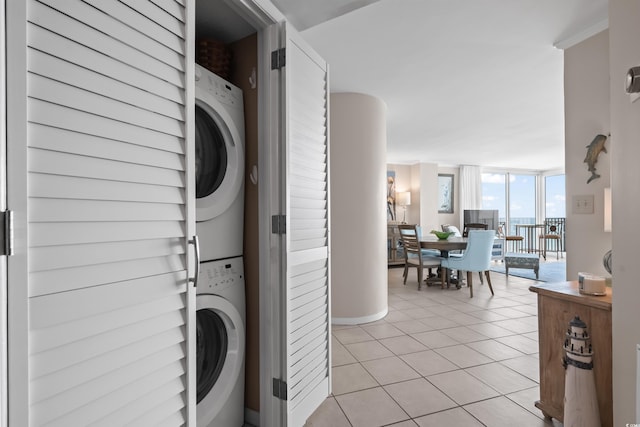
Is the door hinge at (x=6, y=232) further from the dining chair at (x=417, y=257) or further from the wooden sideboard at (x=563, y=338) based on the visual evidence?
the dining chair at (x=417, y=257)

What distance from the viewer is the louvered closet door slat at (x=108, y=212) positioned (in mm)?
730

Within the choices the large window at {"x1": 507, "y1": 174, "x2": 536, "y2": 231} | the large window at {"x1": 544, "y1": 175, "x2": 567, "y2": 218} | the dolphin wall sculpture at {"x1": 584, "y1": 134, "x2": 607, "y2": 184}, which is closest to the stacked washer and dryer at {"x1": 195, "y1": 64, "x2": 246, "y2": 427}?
the dolphin wall sculpture at {"x1": 584, "y1": 134, "x2": 607, "y2": 184}

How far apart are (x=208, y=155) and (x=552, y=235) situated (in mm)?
9369

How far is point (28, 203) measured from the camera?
699 mm

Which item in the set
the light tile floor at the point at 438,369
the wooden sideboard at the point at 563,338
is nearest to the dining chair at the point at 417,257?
the light tile floor at the point at 438,369

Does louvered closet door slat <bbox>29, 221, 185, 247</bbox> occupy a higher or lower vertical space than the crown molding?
lower

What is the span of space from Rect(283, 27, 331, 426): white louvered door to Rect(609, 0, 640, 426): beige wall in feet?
4.37

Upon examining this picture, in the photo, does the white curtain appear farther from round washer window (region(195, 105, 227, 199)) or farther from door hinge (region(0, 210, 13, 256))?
door hinge (region(0, 210, 13, 256))

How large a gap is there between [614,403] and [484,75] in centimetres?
273

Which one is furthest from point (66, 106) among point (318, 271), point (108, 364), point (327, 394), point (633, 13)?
point (327, 394)

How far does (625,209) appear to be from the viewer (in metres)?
1.20

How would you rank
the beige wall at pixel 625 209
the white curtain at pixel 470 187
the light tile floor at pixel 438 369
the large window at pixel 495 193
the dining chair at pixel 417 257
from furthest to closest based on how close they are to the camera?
the large window at pixel 495 193
the white curtain at pixel 470 187
the dining chair at pixel 417 257
the light tile floor at pixel 438 369
the beige wall at pixel 625 209

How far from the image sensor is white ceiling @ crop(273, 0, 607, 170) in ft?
6.60

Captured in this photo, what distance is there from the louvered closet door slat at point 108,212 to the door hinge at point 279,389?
65 centimetres
